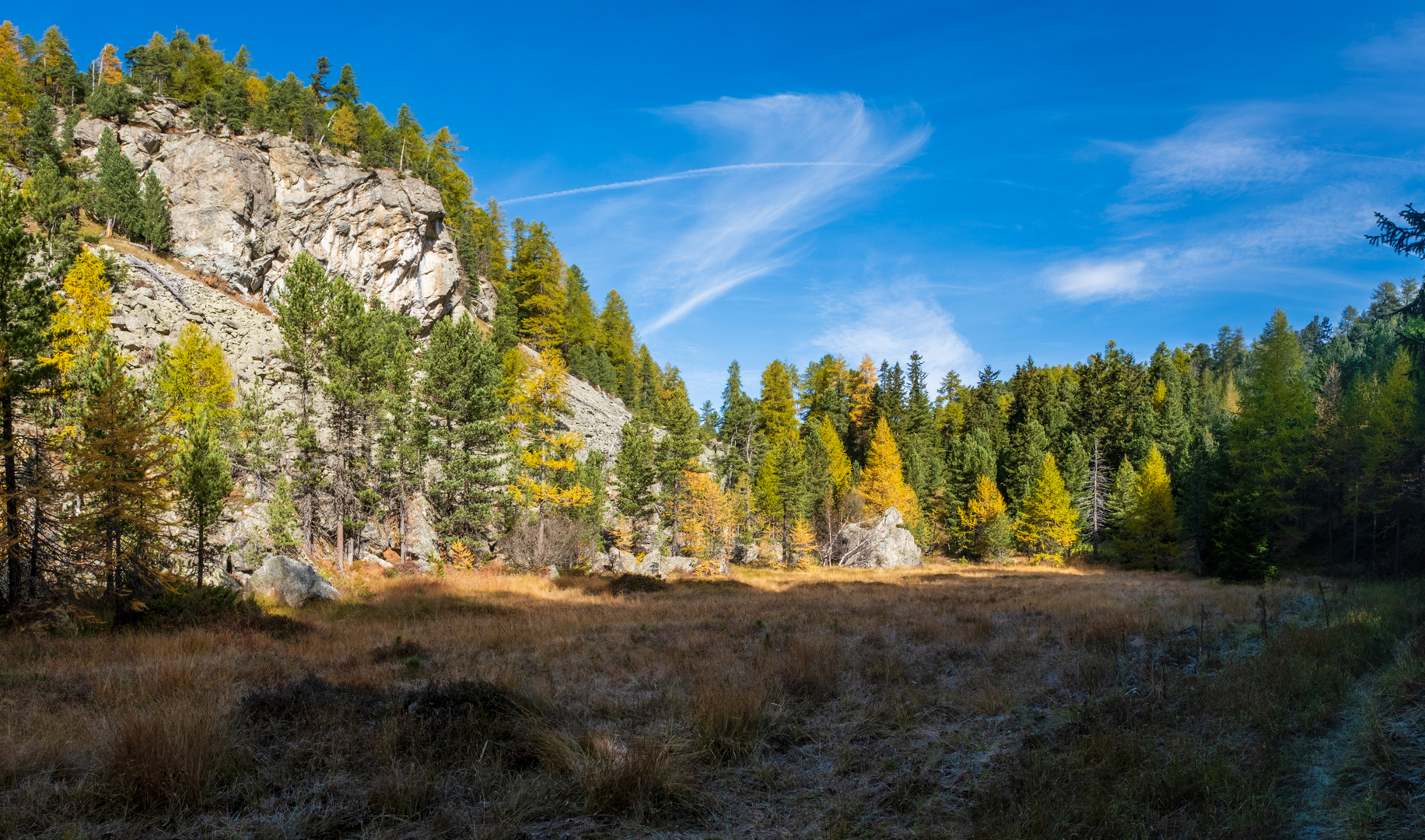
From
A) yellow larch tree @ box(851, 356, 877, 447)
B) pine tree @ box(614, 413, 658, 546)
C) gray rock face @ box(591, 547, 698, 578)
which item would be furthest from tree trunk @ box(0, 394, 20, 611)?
Answer: yellow larch tree @ box(851, 356, 877, 447)

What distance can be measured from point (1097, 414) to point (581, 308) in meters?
57.4

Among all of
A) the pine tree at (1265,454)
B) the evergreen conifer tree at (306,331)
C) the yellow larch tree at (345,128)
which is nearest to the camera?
the evergreen conifer tree at (306,331)

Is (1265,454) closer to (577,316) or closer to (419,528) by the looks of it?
(419,528)

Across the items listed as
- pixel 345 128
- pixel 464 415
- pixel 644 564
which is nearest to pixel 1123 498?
pixel 644 564

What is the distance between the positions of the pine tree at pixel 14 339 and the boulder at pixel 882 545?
44307 millimetres

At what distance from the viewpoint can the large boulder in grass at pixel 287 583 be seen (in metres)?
18.7

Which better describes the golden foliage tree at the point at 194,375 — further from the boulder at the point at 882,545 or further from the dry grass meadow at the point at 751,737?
the boulder at the point at 882,545

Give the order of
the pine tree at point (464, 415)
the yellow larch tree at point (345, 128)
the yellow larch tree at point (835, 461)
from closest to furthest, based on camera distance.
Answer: the pine tree at point (464, 415) → the yellow larch tree at point (835, 461) → the yellow larch tree at point (345, 128)

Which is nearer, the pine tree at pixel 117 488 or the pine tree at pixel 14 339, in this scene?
the pine tree at pixel 14 339

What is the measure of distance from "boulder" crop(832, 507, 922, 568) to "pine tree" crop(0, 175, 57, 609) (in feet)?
145

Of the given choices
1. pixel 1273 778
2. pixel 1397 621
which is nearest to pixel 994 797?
pixel 1273 778

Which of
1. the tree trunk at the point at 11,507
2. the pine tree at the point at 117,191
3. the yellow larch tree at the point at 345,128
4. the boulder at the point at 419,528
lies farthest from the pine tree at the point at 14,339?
the yellow larch tree at the point at 345,128

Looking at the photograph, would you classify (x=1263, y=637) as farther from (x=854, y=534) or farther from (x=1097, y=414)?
(x=1097, y=414)

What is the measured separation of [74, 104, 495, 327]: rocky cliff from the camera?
51000 mm
